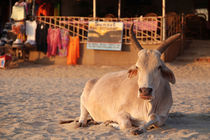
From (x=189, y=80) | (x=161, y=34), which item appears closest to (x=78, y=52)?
(x=161, y=34)

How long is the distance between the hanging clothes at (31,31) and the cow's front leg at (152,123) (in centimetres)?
954

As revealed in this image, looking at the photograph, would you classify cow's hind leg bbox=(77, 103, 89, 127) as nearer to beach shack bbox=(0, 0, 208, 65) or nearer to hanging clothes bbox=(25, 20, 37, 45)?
beach shack bbox=(0, 0, 208, 65)

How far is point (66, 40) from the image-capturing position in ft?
42.4

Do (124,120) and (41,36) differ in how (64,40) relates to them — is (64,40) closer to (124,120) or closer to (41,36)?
(41,36)

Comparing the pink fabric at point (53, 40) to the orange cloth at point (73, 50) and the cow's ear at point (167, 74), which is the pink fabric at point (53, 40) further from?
the cow's ear at point (167, 74)

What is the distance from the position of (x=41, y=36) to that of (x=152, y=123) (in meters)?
9.66

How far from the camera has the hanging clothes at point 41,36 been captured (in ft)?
42.6

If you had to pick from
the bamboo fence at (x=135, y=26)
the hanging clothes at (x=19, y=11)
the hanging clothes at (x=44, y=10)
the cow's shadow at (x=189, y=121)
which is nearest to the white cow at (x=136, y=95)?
the cow's shadow at (x=189, y=121)

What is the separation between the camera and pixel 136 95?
4.23 metres

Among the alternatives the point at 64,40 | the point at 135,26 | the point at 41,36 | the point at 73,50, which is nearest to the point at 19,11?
the point at 41,36

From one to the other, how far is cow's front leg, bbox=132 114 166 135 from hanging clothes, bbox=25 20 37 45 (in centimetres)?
954

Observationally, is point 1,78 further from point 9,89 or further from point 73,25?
point 73,25

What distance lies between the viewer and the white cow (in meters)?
3.80

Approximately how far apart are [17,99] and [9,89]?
1636mm
